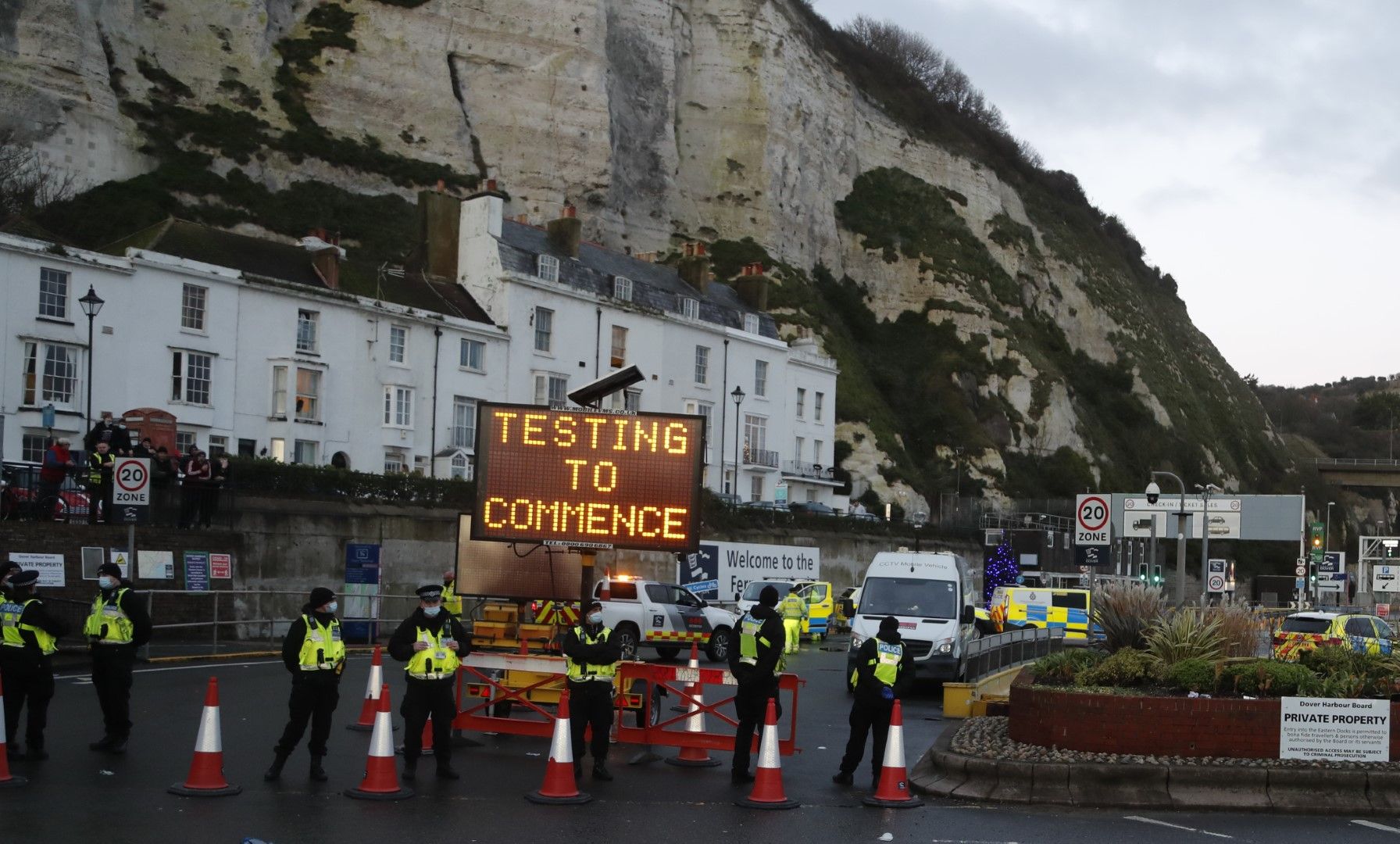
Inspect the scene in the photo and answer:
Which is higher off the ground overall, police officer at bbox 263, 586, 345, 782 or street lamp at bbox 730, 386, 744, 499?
street lamp at bbox 730, 386, 744, 499

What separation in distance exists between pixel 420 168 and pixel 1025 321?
138 feet

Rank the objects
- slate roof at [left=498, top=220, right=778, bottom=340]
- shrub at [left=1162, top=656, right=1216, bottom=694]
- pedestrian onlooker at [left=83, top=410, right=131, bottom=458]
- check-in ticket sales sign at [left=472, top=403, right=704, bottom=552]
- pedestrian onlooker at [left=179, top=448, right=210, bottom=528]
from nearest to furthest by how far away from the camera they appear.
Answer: shrub at [left=1162, top=656, right=1216, bottom=694] < check-in ticket sales sign at [left=472, top=403, right=704, bottom=552] < pedestrian onlooker at [left=83, top=410, right=131, bottom=458] < pedestrian onlooker at [left=179, top=448, right=210, bottom=528] < slate roof at [left=498, top=220, right=778, bottom=340]

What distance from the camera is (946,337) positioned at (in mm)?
89312

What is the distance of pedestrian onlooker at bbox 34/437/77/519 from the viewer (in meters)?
27.0

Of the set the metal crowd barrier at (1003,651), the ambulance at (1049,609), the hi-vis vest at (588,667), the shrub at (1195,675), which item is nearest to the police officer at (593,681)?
the hi-vis vest at (588,667)

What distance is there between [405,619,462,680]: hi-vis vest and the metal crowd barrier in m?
8.64

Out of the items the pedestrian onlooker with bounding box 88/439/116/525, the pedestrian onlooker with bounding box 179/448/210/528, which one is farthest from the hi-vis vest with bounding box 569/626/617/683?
the pedestrian onlooker with bounding box 179/448/210/528

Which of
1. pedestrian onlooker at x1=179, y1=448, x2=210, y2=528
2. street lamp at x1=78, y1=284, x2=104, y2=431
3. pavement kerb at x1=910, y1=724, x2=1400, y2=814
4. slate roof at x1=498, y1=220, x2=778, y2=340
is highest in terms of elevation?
slate roof at x1=498, y1=220, x2=778, y2=340

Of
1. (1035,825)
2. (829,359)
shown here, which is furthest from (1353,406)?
(1035,825)

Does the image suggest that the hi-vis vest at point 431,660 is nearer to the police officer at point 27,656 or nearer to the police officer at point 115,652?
the police officer at point 115,652

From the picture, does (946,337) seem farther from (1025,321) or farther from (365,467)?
(365,467)

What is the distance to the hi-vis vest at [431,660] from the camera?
12969 millimetres

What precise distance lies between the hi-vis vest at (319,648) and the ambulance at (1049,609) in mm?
23515

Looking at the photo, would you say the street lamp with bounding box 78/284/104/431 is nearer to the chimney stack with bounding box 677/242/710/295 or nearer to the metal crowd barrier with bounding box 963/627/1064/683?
the metal crowd barrier with bounding box 963/627/1064/683
